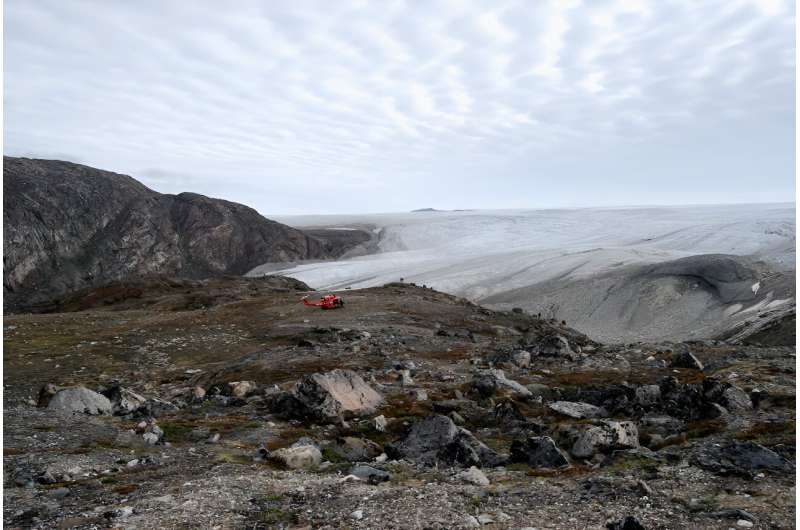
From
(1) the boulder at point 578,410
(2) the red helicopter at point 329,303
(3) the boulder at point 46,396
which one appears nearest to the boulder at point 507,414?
(1) the boulder at point 578,410

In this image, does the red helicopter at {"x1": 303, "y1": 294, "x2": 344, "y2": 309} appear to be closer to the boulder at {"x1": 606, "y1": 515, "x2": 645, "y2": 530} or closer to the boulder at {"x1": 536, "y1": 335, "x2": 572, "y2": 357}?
the boulder at {"x1": 536, "y1": 335, "x2": 572, "y2": 357}

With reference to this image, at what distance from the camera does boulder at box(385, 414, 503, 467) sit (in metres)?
11.8

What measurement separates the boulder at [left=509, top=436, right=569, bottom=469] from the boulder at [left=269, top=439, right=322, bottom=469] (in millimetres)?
4018

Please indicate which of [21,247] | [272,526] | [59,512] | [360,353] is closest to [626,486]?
[272,526]

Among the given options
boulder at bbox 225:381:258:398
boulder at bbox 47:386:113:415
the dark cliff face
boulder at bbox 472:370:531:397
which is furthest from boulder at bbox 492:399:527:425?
the dark cliff face

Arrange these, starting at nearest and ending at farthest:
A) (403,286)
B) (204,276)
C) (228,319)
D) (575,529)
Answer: (575,529), (228,319), (403,286), (204,276)

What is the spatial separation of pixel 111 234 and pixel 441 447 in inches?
5129

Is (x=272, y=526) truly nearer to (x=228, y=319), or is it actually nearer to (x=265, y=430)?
(x=265, y=430)

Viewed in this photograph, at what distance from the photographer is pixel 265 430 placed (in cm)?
1516

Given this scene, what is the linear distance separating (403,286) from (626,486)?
182ft

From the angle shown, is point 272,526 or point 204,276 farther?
point 204,276

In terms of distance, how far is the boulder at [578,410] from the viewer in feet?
53.1

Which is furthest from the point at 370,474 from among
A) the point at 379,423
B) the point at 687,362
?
the point at 687,362

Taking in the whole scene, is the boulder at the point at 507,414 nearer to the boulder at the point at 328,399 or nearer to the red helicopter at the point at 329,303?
the boulder at the point at 328,399
